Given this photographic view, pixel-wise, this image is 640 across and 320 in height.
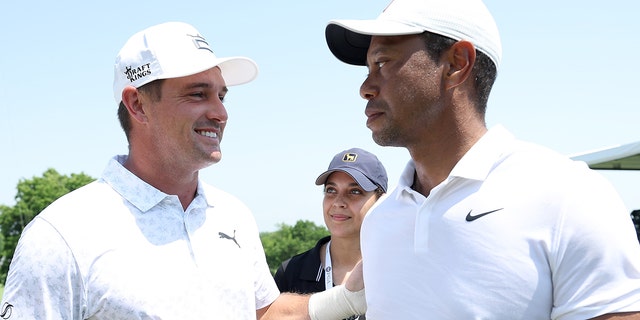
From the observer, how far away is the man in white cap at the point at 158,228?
264cm

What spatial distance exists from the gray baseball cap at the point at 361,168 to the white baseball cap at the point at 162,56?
1.85 m

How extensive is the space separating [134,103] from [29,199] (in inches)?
2430

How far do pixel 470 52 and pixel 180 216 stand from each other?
128 cm

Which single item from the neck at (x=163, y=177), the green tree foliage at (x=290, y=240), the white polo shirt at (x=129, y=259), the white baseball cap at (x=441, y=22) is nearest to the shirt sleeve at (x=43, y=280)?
the white polo shirt at (x=129, y=259)

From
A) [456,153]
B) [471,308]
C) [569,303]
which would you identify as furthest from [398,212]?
[569,303]

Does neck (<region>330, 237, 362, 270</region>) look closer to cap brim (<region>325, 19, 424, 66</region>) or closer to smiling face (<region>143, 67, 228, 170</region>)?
smiling face (<region>143, 67, 228, 170</region>)

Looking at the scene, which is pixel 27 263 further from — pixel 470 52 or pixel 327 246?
pixel 327 246

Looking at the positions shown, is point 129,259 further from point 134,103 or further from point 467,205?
point 467,205

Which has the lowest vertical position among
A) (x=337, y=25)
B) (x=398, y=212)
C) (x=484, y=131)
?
(x=398, y=212)

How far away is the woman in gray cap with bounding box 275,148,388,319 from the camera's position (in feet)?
16.1

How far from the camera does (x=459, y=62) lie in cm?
245

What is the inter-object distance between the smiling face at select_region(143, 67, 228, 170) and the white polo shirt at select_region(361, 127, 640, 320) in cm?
96

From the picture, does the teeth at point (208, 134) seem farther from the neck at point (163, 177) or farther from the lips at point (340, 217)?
the lips at point (340, 217)

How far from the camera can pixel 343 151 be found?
5.26 metres
